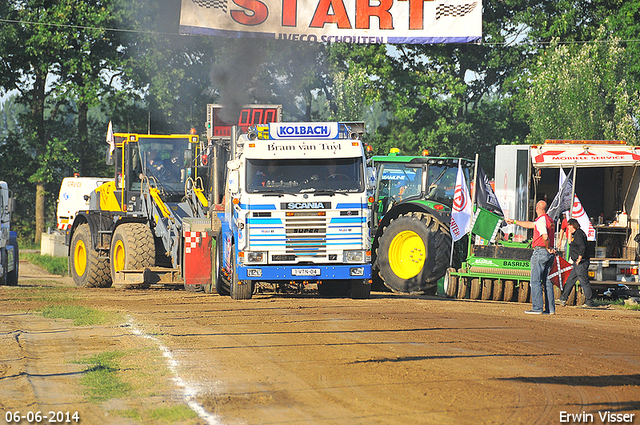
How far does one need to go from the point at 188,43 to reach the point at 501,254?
1028 inches

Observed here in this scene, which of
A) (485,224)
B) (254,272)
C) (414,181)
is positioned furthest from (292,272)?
(485,224)

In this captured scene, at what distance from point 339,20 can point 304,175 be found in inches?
710

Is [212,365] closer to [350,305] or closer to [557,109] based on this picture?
[350,305]

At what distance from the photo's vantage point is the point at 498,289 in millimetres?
17281

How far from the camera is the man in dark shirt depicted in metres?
16.5

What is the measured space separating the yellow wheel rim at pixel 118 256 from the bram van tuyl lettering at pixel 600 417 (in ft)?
48.5

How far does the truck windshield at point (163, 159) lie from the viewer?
20422 millimetres

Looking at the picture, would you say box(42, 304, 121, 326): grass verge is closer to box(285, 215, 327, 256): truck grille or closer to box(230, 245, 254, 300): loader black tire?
box(230, 245, 254, 300): loader black tire

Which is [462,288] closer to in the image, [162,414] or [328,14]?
[162,414]

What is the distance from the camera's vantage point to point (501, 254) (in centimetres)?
1716

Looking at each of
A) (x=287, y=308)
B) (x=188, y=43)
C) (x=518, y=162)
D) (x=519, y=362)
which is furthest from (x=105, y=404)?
(x=188, y=43)

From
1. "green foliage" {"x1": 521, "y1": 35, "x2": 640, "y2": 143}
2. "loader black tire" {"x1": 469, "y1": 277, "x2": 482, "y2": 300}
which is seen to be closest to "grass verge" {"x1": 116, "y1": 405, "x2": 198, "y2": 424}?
"loader black tire" {"x1": 469, "y1": 277, "x2": 482, "y2": 300}

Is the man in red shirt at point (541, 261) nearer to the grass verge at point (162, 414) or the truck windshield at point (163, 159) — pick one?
the grass verge at point (162, 414)

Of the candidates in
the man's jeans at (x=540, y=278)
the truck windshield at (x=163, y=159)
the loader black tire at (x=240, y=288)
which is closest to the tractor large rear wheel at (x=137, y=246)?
the truck windshield at (x=163, y=159)
